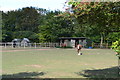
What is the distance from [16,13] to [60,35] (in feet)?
90.6

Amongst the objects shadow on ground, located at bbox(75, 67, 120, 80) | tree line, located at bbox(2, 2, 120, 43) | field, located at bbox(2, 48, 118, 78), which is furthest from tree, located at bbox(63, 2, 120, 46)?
field, located at bbox(2, 48, 118, 78)

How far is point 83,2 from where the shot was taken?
486 cm

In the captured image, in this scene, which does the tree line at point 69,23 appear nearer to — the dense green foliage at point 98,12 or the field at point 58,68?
the dense green foliage at point 98,12

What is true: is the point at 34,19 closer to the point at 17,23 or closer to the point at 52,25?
the point at 17,23

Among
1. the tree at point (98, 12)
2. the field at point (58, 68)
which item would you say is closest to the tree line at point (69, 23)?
the tree at point (98, 12)

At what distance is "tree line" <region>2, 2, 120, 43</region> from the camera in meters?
5.07

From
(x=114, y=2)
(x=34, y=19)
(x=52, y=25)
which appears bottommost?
(x=114, y=2)

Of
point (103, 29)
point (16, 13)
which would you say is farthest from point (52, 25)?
point (103, 29)

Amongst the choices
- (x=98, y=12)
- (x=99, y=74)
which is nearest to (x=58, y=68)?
(x=99, y=74)

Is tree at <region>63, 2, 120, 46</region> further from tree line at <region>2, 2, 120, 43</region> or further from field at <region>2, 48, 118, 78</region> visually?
field at <region>2, 48, 118, 78</region>

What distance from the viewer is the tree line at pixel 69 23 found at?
5070mm

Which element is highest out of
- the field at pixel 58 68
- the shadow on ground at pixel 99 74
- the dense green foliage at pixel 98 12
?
the dense green foliage at pixel 98 12

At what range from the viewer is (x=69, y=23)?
5044 centimetres

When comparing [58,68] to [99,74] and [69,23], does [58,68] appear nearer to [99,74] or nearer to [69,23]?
[99,74]
